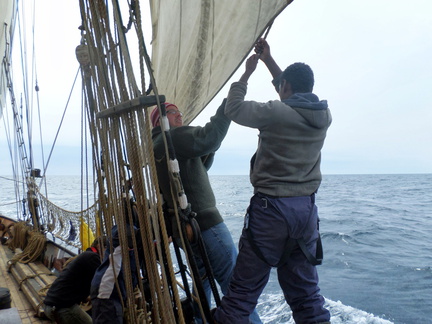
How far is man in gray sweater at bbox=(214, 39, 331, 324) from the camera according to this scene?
1705mm

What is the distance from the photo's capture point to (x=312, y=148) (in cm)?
179

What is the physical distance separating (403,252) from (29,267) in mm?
10965

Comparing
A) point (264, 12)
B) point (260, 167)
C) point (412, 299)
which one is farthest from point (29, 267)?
point (412, 299)

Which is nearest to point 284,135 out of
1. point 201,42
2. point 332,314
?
point 201,42

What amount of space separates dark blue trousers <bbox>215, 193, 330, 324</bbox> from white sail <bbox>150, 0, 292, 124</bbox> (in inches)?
32.2

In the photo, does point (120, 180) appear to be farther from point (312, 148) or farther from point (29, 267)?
point (29, 267)

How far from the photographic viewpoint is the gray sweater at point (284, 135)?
1.71 meters

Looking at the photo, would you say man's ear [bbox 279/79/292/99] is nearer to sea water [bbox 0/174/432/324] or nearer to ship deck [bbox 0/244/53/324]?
ship deck [bbox 0/244/53/324]

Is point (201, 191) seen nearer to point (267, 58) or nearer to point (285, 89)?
point (285, 89)

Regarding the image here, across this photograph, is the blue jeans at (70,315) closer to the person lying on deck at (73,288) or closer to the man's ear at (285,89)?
the person lying on deck at (73,288)

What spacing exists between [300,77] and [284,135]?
1.12 ft

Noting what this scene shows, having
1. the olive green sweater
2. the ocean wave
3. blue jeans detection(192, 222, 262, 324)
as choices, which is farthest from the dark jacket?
the ocean wave

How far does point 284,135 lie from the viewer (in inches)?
68.1

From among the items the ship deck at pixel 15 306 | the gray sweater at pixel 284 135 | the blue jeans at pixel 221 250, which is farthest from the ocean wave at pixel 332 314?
the gray sweater at pixel 284 135
